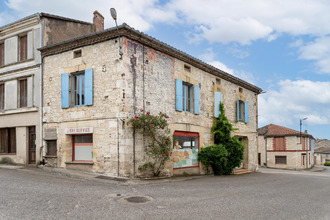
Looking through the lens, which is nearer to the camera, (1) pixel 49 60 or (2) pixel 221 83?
(1) pixel 49 60

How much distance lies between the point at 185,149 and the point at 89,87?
5.35m

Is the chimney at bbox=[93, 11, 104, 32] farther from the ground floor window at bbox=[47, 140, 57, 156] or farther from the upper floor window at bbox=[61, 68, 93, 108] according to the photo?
the ground floor window at bbox=[47, 140, 57, 156]

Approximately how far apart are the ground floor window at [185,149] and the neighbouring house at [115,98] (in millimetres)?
45

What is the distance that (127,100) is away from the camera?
1066 centimetres

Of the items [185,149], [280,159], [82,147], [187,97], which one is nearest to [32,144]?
[82,147]

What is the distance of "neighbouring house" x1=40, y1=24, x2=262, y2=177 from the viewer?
10.7m

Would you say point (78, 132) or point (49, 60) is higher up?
point (49, 60)

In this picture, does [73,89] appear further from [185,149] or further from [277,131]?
[277,131]

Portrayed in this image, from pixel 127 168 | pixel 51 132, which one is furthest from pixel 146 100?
pixel 51 132

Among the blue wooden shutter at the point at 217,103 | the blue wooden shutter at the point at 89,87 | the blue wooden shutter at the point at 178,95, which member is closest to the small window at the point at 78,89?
the blue wooden shutter at the point at 89,87

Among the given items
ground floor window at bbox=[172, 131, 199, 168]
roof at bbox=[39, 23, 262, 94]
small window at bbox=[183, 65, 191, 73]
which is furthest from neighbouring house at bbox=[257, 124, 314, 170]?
small window at bbox=[183, 65, 191, 73]

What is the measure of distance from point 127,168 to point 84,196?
11.0ft

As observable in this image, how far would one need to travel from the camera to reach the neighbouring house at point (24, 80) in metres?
13.3

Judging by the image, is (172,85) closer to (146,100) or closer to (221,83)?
(146,100)
